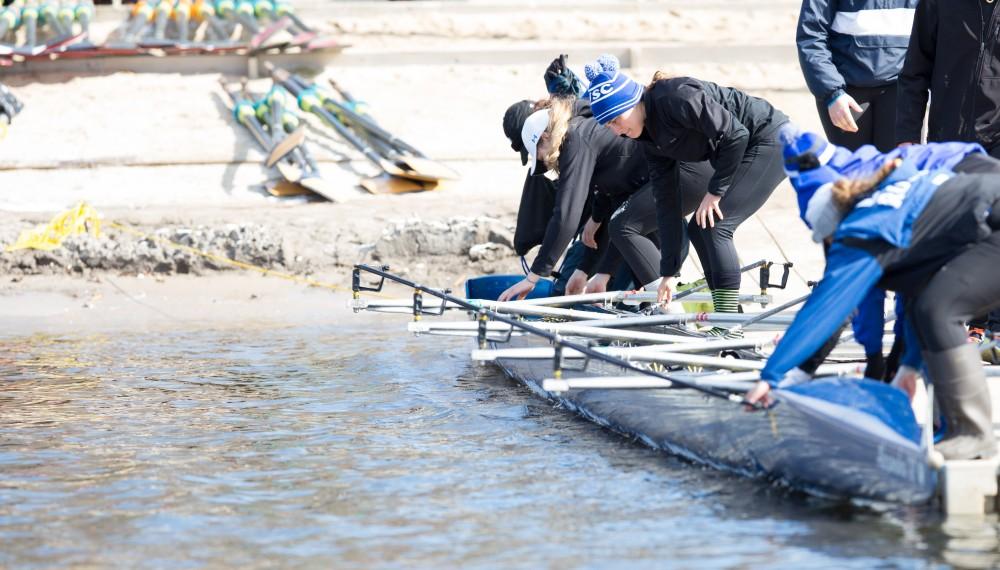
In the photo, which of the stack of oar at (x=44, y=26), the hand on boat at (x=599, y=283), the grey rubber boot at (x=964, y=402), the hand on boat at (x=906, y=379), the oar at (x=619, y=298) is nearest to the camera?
the grey rubber boot at (x=964, y=402)

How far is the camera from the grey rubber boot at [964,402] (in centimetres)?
425

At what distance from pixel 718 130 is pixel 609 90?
52 cm

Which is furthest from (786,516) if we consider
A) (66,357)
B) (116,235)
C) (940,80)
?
(116,235)

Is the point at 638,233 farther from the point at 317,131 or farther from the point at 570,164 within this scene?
the point at 317,131

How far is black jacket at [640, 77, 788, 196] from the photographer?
5973 millimetres

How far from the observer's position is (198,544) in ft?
14.3

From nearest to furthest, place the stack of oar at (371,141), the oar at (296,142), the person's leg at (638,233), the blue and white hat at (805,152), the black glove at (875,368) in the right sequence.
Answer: the blue and white hat at (805,152) < the black glove at (875,368) < the person's leg at (638,233) < the oar at (296,142) < the stack of oar at (371,141)

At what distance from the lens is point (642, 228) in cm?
712

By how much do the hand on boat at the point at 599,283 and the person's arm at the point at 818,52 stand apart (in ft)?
5.78

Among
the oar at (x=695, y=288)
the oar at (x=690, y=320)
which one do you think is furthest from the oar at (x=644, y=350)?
the oar at (x=695, y=288)

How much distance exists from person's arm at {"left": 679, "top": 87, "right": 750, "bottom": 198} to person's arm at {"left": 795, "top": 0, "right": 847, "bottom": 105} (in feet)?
1.79

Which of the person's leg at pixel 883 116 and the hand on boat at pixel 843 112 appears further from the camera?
the person's leg at pixel 883 116

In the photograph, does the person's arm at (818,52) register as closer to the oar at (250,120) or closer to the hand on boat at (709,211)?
the hand on boat at (709,211)

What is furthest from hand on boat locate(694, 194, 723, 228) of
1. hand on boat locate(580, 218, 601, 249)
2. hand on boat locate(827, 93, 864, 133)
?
hand on boat locate(580, 218, 601, 249)
